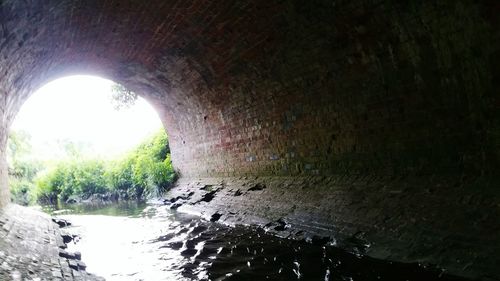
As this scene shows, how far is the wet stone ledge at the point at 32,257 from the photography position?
379 cm

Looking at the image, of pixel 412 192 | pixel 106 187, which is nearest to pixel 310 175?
pixel 412 192

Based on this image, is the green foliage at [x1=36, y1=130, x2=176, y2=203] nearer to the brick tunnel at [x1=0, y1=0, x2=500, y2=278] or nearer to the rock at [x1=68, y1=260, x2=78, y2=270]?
the brick tunnel at [x1=0, y1=0, x2=500, y2=278]

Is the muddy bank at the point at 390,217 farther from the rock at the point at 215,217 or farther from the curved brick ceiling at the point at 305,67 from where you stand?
the curved brick ceiling at the point at 305,67

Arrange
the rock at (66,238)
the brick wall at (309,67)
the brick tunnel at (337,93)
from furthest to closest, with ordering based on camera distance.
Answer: the rock at (66,238)
the brick wall at (309,67)
the brick tunnel at (337,93)

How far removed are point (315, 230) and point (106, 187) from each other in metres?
14.6

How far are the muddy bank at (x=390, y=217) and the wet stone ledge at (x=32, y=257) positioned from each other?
10.2 ft

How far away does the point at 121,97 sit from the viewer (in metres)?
17.6

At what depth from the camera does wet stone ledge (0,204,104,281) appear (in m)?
3.79

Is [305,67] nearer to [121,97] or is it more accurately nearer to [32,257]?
[32,257]

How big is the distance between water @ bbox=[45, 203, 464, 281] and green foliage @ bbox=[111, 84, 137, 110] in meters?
10.5

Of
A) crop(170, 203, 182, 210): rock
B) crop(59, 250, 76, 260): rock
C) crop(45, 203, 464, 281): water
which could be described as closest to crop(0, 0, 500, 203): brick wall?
crop(45, 203, 464, 281): water

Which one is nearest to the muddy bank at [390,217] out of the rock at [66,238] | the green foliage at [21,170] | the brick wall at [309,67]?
the brick wall at [309,67]

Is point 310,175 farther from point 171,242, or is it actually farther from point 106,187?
point 106,187

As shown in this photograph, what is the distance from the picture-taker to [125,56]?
9859 millimetres
